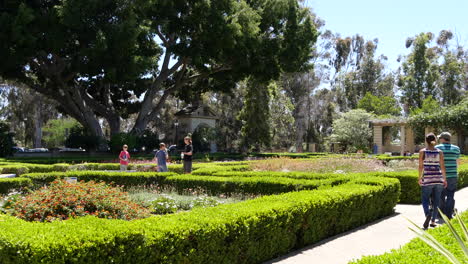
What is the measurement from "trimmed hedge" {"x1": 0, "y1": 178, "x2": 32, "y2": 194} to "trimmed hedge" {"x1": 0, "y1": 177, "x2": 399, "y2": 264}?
22.9ft

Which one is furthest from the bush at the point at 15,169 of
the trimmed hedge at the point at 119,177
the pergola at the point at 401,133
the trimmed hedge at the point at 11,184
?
the pergola at the point at 401,133

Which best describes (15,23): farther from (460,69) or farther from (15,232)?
(460,69)

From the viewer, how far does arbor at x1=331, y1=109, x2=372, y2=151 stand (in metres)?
45.2

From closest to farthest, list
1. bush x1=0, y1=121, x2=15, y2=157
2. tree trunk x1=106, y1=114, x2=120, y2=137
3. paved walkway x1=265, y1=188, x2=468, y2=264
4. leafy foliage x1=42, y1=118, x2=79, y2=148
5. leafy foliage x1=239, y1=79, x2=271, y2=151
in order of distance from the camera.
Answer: paved walkway x1=265, y1=188, x2=468, y2=264 < bush x1=0, y1=121, x2=15, y2=157 < tree trunk x1=106, y1=114, x2=120, y2=137 < leafy foliage x1=239, y1=79, x2=271, y2=151 < leafy foliage x1=42, y1=118, x2=79, y2=148

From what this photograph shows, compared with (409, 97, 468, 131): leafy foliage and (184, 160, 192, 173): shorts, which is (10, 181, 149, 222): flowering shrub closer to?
(184, 160, 192, 173): shorts

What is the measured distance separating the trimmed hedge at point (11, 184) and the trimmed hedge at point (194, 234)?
22.9 ft

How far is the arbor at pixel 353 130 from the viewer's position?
4525 cm

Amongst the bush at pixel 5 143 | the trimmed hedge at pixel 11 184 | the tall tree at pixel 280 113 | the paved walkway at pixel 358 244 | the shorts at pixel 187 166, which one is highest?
the tall tree at pixel 280 113

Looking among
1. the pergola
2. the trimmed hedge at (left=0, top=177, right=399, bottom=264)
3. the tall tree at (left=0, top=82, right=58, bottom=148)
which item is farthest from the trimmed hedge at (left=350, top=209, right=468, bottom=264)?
the tall tree at (left=0, top=82, right=58, bottom=148)

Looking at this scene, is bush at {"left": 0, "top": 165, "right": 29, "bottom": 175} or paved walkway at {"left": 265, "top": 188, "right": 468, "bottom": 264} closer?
paved walkway at {"left": 265, "top": 188, "right": 468, "bottom": 264}

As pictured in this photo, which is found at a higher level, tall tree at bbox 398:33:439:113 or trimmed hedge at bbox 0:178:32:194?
tall tree at bbox 398:33:439:113

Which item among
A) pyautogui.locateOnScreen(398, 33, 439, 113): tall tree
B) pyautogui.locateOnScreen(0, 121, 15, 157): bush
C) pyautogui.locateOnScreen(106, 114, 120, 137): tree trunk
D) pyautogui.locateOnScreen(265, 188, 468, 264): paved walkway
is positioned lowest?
pyautogui.locateOnScreen(265, 188, 468, 264): paved walkway

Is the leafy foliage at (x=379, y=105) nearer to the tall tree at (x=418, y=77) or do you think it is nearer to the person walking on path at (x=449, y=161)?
the tall tree at (x=418, y=77)

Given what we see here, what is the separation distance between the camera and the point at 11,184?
12.2m
